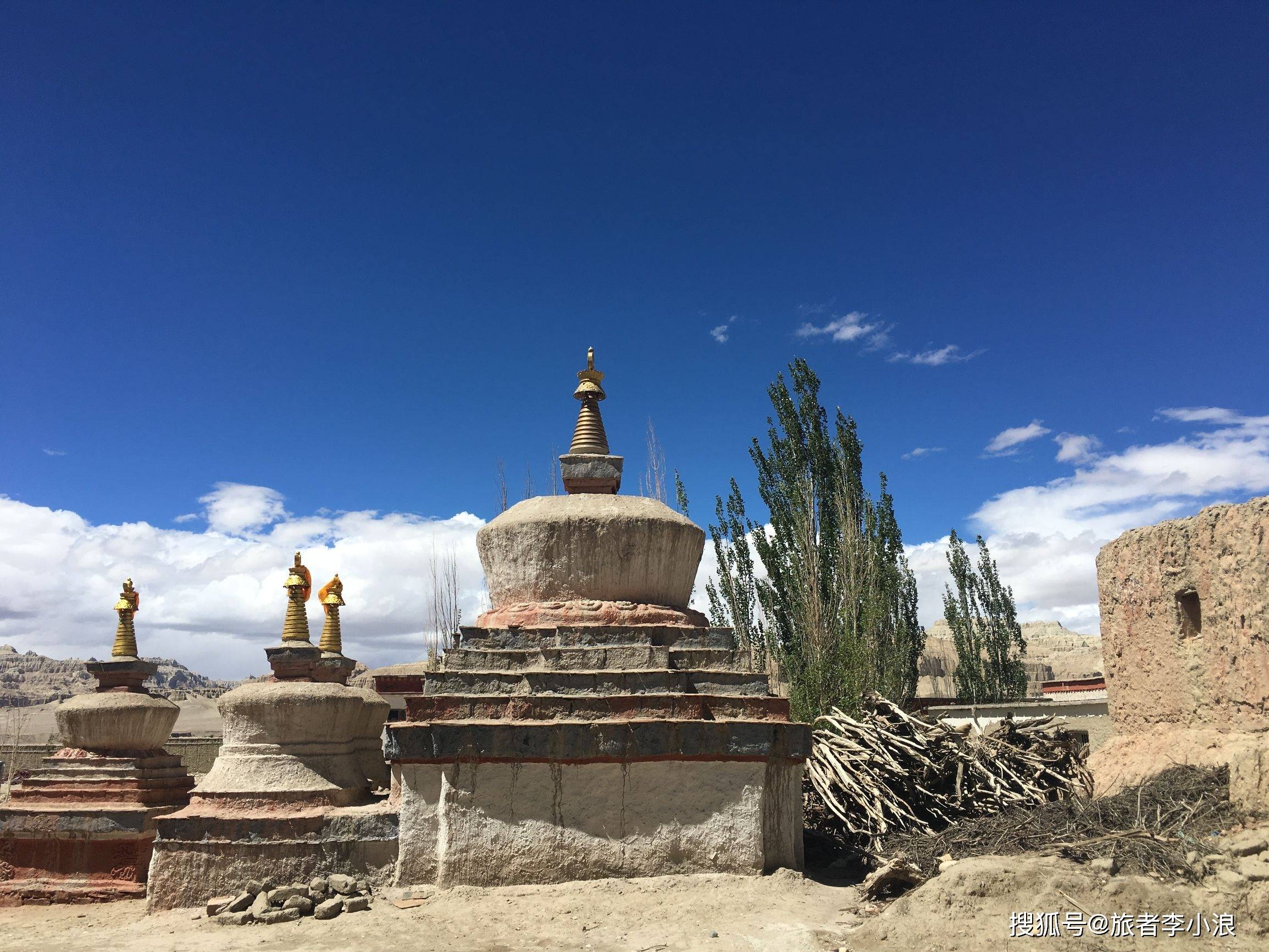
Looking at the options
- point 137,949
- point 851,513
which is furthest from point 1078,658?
point 137,949

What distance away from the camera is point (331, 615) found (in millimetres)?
14000

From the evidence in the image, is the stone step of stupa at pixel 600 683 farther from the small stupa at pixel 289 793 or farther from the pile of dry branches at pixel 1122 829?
the pile of dry branches at pixel 1122 829

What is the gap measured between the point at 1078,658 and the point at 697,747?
7690cm

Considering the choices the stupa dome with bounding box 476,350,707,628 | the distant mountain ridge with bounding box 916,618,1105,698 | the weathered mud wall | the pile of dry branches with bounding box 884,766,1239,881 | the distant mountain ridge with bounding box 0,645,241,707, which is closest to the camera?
the pile of dry branches with bounding box 884,766,1239,881

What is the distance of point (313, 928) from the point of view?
327 inches

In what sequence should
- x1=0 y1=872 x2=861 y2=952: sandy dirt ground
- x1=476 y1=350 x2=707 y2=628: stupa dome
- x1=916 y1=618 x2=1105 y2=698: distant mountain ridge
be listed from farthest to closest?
x1=916 y1=618 x2=1105 y2=698: distant mountain ridge
x1=476 y1=350 x2=707 y2=628: stupa dome
x1=0 y1=872 x2=861 y2=952: sandy dirt ground

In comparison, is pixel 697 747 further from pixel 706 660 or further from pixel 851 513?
pixel 851 513

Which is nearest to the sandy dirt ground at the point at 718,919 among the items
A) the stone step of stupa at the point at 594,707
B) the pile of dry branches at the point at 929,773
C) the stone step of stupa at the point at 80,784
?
the pile of dry branches at the point at 929,773

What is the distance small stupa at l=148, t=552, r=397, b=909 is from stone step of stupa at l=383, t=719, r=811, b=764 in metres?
1.06

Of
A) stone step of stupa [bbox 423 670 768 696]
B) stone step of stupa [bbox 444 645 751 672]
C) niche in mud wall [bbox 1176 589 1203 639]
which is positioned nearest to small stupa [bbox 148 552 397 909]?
stone step of stupa [bbox 423 670 768 696]

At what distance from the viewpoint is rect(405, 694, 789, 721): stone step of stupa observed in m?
9.30

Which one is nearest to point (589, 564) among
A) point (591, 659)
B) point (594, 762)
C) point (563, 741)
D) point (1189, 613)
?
point (591, 659)

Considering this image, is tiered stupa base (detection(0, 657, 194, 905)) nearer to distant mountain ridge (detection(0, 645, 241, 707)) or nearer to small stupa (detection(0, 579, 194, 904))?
small stupa (detection(0, 579, 194, 904))

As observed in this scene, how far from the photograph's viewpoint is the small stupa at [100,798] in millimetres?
12562
